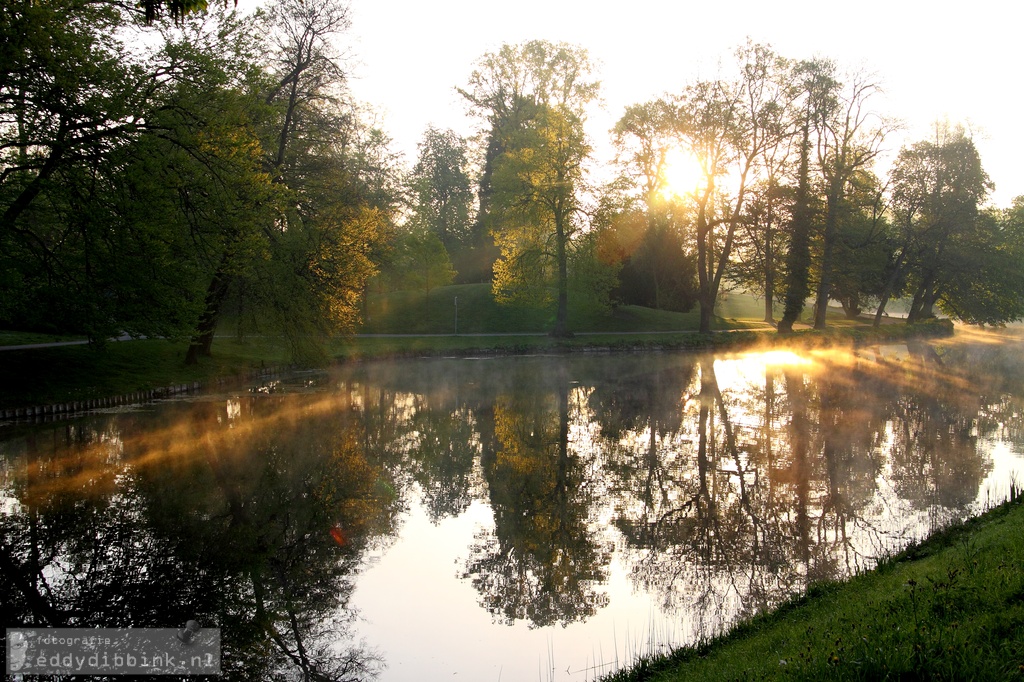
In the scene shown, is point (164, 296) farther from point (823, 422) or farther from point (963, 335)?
point (963, 335)

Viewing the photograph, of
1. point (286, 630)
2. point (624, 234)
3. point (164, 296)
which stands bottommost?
point (286, 630)

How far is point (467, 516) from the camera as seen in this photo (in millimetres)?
11789

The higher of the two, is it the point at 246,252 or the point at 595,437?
the point at 246,252

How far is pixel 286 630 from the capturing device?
24.7 feet

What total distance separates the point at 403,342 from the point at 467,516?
30.1m

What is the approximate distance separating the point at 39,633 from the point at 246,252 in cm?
1605

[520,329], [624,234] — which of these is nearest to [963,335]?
[624,234]

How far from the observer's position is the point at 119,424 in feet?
60.5

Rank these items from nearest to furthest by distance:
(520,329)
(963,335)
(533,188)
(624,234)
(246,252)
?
(246,252) → (533,188) → (520,329) → (624,234) → (963,335)

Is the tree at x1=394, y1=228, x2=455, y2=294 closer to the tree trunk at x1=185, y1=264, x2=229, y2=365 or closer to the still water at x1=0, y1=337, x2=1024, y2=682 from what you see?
the tree trunk at x1=185, y1=264, x2=229, y2=365

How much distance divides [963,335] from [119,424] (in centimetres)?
5873

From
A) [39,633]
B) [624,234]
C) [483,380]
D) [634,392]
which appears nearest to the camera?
[39,633]

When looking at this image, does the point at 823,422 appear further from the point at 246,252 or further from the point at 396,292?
the point at 396,292

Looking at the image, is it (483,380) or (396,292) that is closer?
(483,380)
